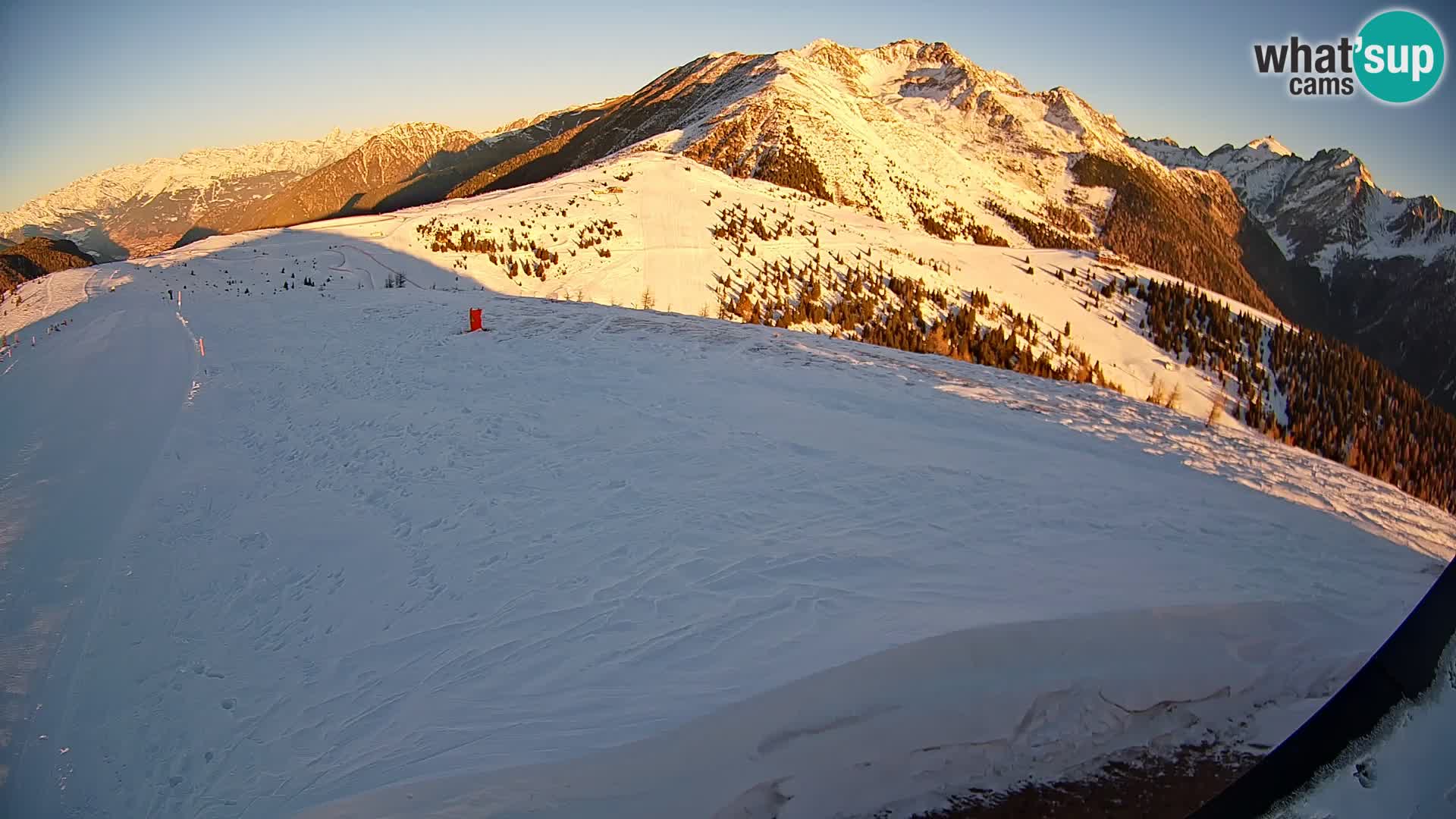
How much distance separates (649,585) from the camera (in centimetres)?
514

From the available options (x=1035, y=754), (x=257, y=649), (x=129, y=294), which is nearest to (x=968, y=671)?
(x=1035, y=754)

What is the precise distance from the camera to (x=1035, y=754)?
3691 mm

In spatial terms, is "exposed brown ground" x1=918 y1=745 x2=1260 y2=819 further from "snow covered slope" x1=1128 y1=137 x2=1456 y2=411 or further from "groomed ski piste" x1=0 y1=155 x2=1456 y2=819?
"snow covered slope" x1=1128 y1=137 x2=1456 y2=411

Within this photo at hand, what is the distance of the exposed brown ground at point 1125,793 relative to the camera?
335cm

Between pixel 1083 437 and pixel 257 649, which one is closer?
pixel 257 649

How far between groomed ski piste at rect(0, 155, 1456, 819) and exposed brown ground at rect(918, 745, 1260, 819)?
0.32 feet

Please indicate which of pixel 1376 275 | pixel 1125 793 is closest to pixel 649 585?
pixel 1125 793

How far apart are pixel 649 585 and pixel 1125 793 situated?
125 inches

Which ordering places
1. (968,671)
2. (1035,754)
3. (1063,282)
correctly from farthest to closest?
(1063,282), (968,671), (1035,754)

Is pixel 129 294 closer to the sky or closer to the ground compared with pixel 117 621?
closer to the sky

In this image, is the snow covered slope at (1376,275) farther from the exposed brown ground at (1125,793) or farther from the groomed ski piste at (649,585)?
the exposed brown ground at (1125,793)

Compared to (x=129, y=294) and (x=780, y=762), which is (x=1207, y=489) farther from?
(x=129, y=294)

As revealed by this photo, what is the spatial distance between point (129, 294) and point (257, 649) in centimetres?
1909

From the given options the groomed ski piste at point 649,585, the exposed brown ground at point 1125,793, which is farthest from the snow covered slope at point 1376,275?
the exposed brown ground at point 1125,793
